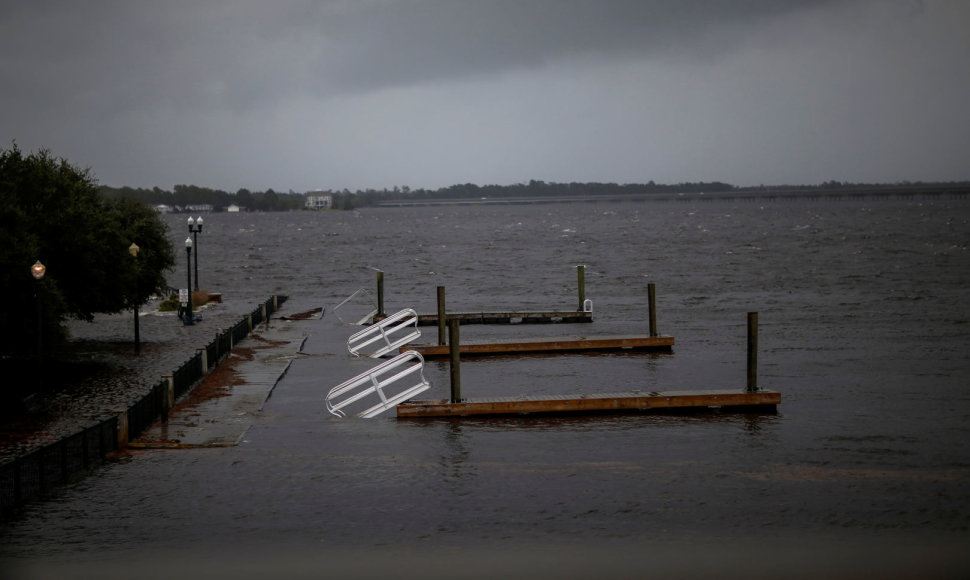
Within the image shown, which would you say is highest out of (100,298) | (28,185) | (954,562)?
(28,185)

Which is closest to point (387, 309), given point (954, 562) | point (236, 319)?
point (236, 319)

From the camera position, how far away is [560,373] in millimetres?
32469

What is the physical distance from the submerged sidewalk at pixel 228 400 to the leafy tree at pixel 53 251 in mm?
4643

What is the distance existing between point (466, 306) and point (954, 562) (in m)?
44.7

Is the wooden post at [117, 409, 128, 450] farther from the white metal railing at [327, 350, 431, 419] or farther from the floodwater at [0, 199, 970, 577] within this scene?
the white metal railing at [327, 350, 431, 419]

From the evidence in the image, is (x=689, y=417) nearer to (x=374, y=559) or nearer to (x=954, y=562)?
(x=954, y=562)

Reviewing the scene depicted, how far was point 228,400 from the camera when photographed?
86.0ft

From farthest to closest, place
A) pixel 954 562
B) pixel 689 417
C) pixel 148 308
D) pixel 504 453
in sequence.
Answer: pixel 148 308
pixel 689 417
pixel 504 453
pixel 954 562

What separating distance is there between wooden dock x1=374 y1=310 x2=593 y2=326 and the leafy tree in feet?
47.6

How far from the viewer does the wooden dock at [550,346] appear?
117ft

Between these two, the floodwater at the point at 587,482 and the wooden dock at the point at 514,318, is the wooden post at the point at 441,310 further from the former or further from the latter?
the wooden dock at the point at 514,318

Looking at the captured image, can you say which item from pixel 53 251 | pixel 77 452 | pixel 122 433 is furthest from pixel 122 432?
pixel 53 251

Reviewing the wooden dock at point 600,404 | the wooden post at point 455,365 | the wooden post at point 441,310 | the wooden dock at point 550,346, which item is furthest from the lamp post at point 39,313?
the wooden dock at point 550,346

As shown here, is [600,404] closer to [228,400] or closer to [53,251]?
[228,400]
